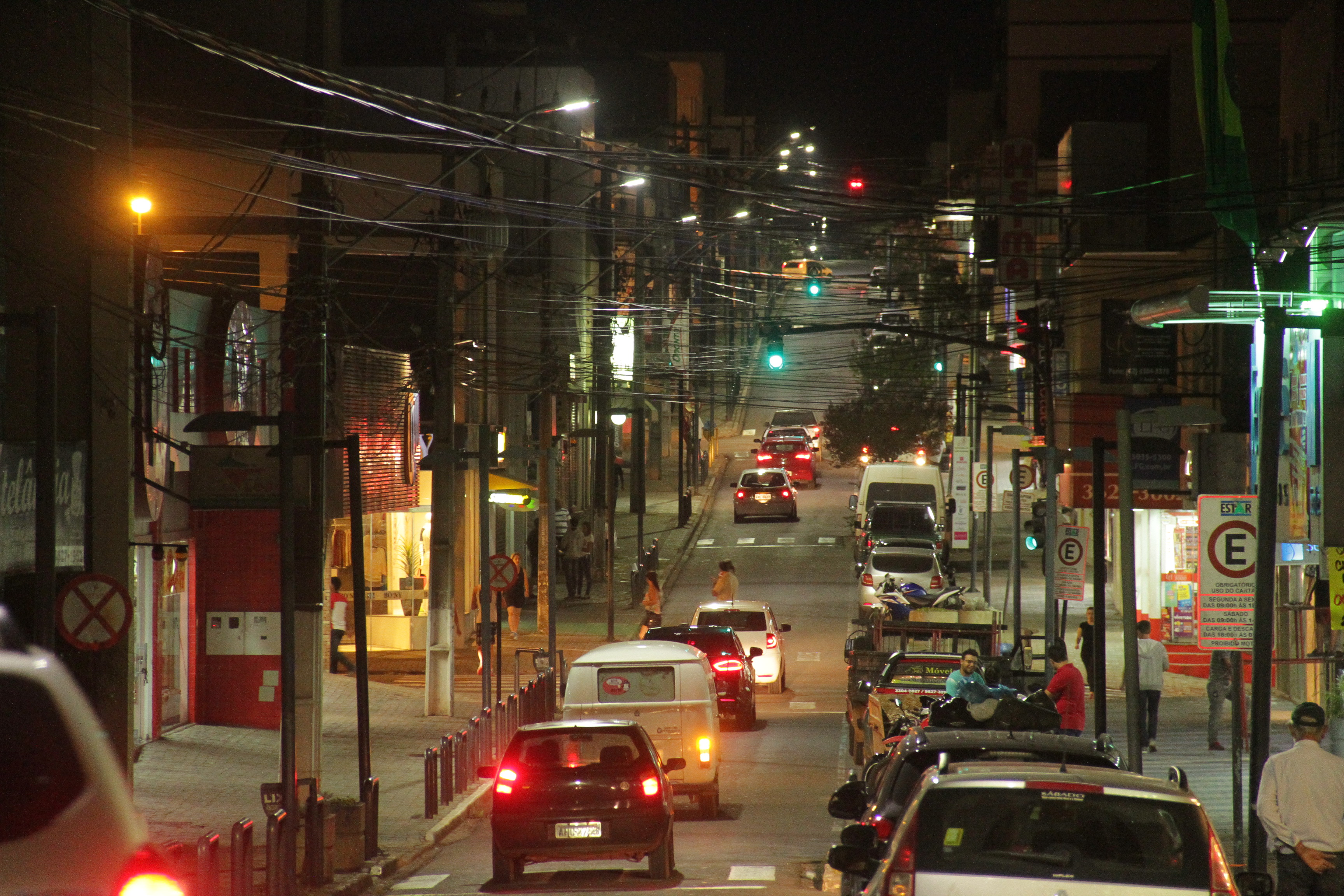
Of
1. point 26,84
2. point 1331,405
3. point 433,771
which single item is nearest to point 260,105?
point 26,84

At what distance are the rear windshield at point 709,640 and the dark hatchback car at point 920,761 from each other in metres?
13.2

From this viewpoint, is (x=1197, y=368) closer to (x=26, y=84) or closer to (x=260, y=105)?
(x=260, y=105)

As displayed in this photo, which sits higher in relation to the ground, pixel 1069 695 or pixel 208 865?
pixel 208 865

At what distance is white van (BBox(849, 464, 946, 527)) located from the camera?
148 ft

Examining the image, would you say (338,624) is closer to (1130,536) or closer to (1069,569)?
(1069,569)

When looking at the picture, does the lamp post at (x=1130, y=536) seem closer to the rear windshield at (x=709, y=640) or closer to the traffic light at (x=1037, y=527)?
the rear windshield at (x=709, y=640)

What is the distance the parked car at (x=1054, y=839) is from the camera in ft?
22.3

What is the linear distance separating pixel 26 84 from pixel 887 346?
6005 cm

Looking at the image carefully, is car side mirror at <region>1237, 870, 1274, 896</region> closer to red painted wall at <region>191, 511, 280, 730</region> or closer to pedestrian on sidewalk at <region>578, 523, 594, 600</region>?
red painted wall at <region>191, 511, 280, 730</region>

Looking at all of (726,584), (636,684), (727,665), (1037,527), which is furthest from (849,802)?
(726,584)

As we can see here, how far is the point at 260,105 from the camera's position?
3092 cm

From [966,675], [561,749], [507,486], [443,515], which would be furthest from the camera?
[507,486]

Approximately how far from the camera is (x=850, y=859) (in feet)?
26.6

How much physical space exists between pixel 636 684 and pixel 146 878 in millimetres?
13574
